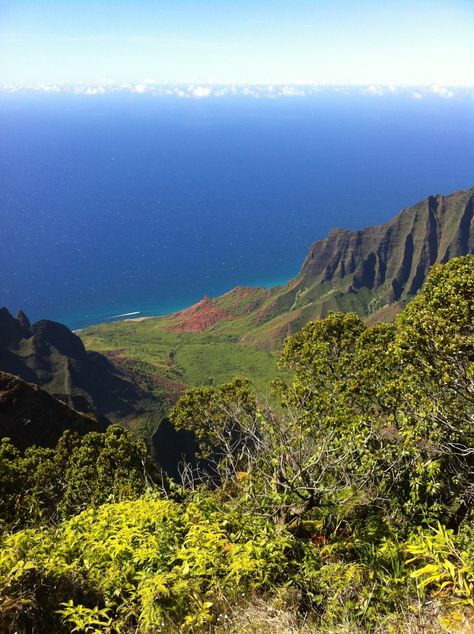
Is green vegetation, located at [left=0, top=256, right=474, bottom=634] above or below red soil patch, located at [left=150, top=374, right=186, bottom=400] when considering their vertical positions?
above

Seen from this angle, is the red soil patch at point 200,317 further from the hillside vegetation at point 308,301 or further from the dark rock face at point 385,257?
the dark rock face at point 385,257

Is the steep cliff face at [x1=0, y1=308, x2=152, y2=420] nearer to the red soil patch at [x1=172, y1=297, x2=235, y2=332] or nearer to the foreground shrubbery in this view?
the red soil patch at [x1=172, y1=297, x2=235, y2=332]

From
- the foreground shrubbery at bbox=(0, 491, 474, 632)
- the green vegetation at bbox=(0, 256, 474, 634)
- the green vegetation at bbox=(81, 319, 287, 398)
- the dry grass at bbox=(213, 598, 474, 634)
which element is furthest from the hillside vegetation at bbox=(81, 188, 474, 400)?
the dry grass at bbox=(213, 598, 474, 634)

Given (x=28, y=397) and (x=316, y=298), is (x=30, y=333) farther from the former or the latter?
(x=316, y=298)

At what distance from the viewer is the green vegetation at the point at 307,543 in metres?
6.30

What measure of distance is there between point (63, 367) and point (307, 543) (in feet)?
268

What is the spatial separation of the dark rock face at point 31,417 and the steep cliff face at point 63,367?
36.7 m

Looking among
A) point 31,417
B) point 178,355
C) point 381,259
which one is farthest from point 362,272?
point 31,417

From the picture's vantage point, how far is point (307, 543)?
8.62 m

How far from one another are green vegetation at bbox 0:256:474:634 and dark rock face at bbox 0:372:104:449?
21.5 m

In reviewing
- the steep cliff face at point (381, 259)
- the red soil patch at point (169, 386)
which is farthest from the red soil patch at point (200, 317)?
the red soil patch at point (169, 386)

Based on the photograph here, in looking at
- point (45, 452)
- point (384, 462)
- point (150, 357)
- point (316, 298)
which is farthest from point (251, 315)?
point (384, 462)

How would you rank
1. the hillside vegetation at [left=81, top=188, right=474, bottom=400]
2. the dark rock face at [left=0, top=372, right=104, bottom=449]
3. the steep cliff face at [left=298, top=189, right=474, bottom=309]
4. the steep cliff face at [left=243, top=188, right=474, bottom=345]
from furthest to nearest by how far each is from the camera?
1. the steep cliff face at [left=298, top=189, right=474, bottom=309]
2. the steep cliff face at [left=243, top=188, right=474, bottom=345]
3. the hillside vegetation at [left=81, top=188, right=474, bottom=400]
4. the dark rock face at [left=0, top=372, right=104, bottom=449]

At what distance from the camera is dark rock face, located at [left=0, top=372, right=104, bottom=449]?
33688mm
